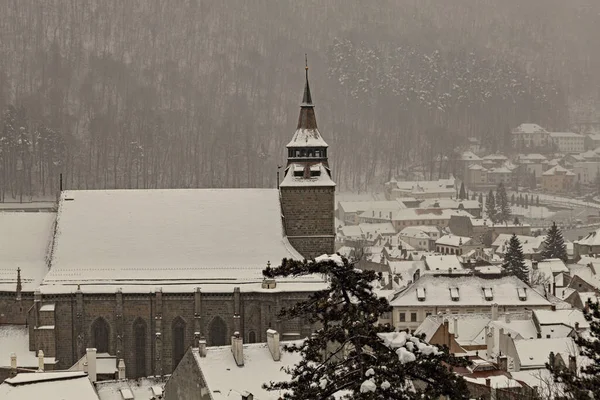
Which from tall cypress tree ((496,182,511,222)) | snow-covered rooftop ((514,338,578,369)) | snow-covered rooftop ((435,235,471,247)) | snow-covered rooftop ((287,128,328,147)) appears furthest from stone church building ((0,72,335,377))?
tall cypress tree ((496,182,511,222))

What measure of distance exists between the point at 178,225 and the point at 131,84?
435ft

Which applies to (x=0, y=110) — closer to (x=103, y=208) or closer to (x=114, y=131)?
(x=114, y=131)

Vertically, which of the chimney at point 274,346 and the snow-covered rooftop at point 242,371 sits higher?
the chimney at point 274,346

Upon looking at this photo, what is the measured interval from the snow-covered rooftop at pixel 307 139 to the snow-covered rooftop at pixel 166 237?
2983 mm

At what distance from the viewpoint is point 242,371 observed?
40.2 meters

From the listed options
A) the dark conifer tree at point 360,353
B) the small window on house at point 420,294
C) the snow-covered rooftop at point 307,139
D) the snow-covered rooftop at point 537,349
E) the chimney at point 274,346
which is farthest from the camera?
the small window on house at point 420,294

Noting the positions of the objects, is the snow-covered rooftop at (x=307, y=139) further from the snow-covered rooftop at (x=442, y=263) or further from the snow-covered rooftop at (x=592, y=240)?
the snow-covered rooftop at (x=592, y=240)

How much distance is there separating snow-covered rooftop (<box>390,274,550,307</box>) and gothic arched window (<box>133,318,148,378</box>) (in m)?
22.7

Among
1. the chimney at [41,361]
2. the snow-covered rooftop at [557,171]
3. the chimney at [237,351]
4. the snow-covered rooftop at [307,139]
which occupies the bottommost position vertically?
the chimney at [41,361]

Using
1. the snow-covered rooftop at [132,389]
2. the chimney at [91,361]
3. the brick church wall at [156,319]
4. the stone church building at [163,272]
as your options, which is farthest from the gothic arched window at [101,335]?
the snow-covered rooftop at [132,389]

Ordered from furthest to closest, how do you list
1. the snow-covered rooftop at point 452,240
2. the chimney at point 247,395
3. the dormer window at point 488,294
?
the snow-covered rooftop at point 452,240, the dormer window at point 488,294, the chimney at point 247,395

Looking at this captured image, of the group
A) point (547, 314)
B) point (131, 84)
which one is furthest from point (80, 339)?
point (131, 84)

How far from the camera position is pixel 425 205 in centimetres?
15062

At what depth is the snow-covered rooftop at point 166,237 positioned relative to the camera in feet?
189
